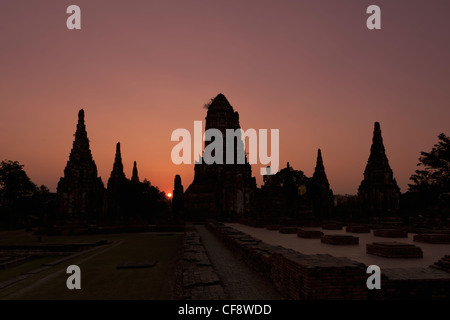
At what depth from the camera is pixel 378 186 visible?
2736 centimetres

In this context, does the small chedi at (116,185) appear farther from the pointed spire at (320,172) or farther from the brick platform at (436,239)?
the brick platform at (436,239)

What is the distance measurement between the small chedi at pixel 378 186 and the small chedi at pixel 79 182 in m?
22.9

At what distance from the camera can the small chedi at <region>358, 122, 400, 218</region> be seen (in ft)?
89.1

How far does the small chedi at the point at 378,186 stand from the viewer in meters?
27.2

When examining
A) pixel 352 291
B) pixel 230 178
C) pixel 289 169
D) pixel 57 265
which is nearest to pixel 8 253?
pixel 57 265

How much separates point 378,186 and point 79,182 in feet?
80.3

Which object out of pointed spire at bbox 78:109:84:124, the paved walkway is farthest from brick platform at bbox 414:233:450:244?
pointed spire at bbox 78:109:84:124

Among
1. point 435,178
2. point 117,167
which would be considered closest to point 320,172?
point 435,178

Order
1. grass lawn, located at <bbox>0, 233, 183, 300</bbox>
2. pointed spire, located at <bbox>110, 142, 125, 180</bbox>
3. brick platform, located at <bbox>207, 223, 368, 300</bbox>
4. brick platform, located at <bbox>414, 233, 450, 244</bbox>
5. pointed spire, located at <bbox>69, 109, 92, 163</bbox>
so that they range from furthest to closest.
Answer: pointed spire, located at <bbox>110, 142, 125, 180</bbox>, pointed spire, located at <bbox>69, 109, 92, 163</bbox>, brick platform, located at <bbox>414, 233, 450, 244</bbox>, grass lawn, located at <bbox>0, 233, 183, 300</bbox>, brick platform, located at <bbox>207, 223, 368, 300</bbox>

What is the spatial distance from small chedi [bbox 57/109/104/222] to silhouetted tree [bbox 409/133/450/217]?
29799mm

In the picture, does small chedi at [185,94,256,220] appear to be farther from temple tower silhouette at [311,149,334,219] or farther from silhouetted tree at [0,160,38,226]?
silhouetted tree at [0,160,38,226]

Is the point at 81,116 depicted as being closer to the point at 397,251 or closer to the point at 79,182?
the point at 79,182
